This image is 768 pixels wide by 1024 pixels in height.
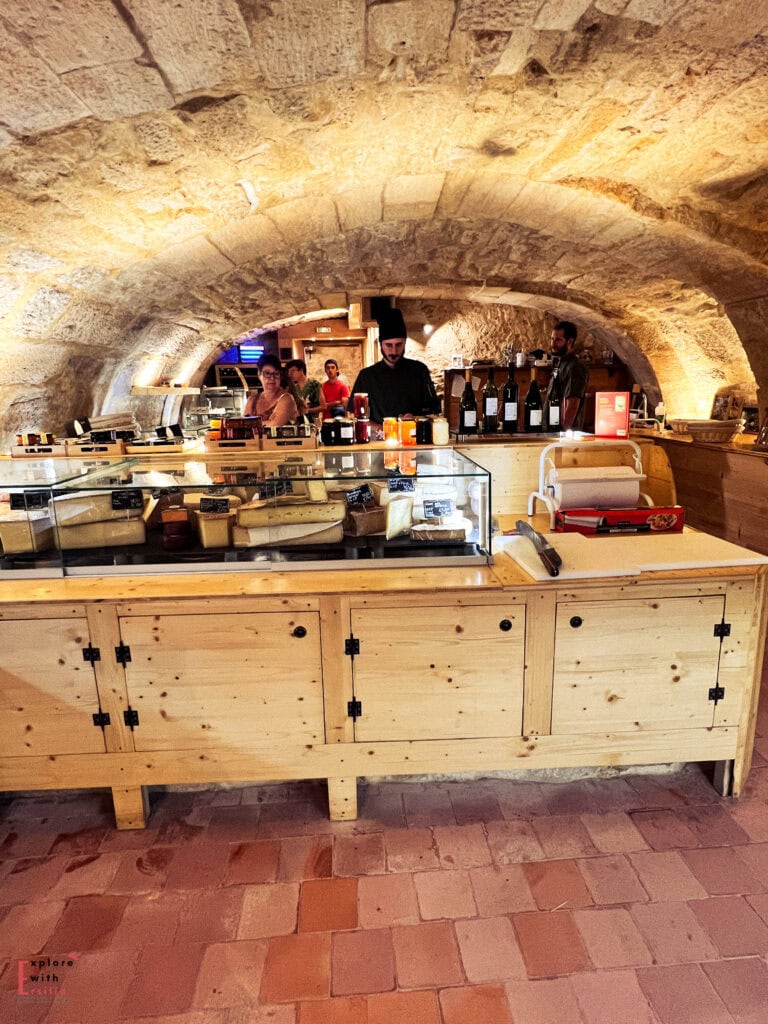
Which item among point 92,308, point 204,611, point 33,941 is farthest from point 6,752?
point 92,308

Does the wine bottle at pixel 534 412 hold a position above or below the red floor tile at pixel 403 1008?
above

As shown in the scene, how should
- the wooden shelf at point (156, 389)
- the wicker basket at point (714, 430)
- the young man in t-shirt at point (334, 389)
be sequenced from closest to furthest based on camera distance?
1. the wicker basket at point (714, 430)
2. the wooden shelf at point (156, 389)
3. the young man in t-shirt at point (334, 389)

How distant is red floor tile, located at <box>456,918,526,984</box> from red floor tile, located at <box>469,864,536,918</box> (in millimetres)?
46

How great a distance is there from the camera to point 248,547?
225cm

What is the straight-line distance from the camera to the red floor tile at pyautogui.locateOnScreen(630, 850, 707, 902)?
1.82m

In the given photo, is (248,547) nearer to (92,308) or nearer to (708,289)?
(92,308)

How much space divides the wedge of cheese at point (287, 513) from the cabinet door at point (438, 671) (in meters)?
0.43

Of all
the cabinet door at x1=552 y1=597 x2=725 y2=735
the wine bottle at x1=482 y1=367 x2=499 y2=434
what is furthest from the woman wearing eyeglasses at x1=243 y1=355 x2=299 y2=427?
the cabinet door at x1=552 y1=597 x2=725 y2=735

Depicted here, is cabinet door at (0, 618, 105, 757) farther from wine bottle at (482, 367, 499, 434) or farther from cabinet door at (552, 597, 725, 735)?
wine bottle at (482, 367, 499, 434)

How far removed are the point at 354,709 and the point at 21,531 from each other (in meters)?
1.48

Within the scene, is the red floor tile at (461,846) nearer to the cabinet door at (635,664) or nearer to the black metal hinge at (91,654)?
the cabinet door at (635,664)

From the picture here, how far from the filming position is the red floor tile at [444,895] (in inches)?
69.6

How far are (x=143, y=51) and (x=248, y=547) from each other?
190 centimetres

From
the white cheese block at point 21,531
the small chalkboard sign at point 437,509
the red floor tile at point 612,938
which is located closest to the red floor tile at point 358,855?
the red floor tile at point 612,938
